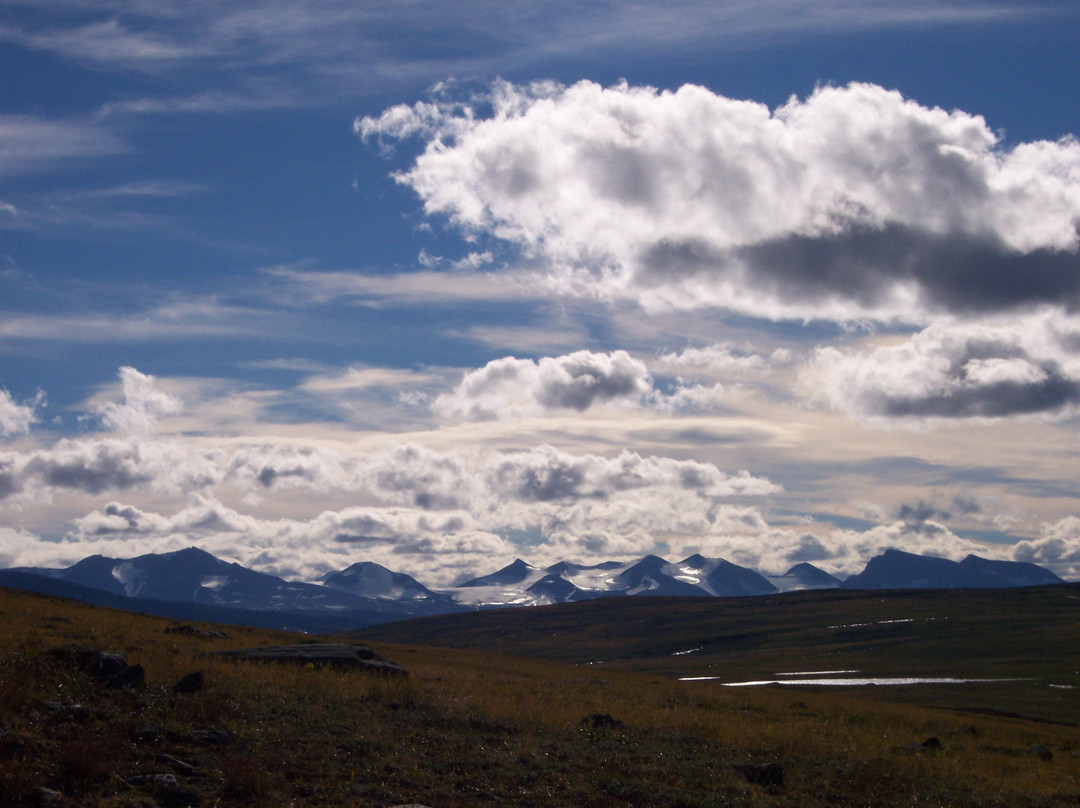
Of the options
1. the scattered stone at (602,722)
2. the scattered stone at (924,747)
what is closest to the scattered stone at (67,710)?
the scattered stone at (602,722)

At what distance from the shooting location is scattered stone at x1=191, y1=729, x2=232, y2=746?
1645 cm

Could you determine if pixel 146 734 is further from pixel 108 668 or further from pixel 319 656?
pixel 319 656

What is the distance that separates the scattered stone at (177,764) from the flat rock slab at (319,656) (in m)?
14.3

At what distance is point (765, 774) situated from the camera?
2006 cm

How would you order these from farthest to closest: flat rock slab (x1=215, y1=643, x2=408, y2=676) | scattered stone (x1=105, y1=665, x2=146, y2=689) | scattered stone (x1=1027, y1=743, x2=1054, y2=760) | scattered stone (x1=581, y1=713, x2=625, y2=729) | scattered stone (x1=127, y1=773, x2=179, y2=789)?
scattered stone (x1=1027, y1=743, x2=1054, y2=760), flat rock slab (x1=215, y1=643, x2=408, y2=676), scattered stone (x1=581, y1=713, x2=625, y2=729), scattered stone (x1=105, y1=665, x2=146, y2=689), scattered stone (x1=127, y1=773, x2=179, y2=789)

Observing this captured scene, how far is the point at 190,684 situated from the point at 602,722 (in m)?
11.7

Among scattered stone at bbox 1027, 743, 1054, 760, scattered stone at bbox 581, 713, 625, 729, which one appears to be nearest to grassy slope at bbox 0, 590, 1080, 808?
scattered stone at bbox 581, 713, 625, 729

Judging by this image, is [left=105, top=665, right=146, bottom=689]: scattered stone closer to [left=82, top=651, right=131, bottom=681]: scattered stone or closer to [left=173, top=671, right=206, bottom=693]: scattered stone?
[left=82, top=651, right=131, bottom=681]: scattered stone

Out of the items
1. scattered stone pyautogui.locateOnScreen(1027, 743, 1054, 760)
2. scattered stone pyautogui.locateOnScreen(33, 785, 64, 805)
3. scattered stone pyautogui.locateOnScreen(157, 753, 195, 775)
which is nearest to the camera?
scattered stone pyautogui.locateOnScreen(33, 785, 64, 805)

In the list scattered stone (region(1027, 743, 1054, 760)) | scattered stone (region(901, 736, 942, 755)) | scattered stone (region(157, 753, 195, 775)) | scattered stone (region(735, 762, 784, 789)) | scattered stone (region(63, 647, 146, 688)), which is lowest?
scattered stone (region(1027, 743, 1054, 760))

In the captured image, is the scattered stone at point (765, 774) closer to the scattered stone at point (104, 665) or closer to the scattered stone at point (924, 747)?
the scattered stone at point (924, 747)

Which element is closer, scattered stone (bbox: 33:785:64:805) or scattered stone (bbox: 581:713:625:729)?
scattered stone (bbox: 33:785:64:805)

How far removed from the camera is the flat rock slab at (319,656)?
2997cm

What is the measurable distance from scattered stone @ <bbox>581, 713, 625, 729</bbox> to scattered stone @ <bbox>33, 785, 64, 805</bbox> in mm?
15076
